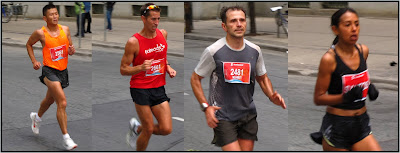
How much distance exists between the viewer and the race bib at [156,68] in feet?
20.1

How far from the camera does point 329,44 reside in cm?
1708

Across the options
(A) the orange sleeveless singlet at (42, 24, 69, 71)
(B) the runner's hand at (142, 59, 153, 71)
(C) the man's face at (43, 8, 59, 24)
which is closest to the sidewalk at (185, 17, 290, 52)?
(A) the orange sleeveless singlet at (42, 24, 69, 71)

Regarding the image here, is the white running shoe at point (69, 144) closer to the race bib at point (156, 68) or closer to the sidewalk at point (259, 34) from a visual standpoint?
the race bib at point (156, 68)

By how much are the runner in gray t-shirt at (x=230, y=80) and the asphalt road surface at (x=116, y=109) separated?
97.2 inches

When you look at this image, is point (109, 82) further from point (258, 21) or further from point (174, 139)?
point (258, 21)

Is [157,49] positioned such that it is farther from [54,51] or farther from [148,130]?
[54,51]

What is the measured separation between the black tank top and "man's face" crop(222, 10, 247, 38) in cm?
79

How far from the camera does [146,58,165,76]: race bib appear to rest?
20.1 feet

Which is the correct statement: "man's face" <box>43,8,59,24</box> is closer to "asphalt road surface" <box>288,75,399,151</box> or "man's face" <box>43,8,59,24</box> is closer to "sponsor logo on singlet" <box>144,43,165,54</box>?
"sponsor logo on singlet" <box>144,43,165,54</box>

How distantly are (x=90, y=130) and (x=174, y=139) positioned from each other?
4.57 ft

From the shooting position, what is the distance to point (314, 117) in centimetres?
898

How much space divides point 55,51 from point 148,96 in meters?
1.95

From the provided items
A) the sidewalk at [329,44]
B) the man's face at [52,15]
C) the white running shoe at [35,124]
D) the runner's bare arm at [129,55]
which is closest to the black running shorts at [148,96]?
the runner's bare arm at [129,55]

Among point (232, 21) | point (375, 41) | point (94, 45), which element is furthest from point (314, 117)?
point (94, 45)
